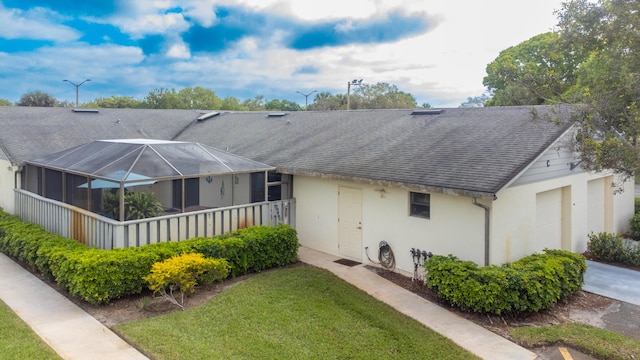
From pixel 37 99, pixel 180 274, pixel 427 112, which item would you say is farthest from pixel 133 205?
pixel 37 99

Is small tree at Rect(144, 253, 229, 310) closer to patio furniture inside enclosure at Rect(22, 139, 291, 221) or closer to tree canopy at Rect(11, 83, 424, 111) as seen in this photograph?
patio furniture inside enclosure at Rect(22, 139, 291, 221)

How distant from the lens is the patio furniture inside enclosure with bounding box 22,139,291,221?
33.3 feet

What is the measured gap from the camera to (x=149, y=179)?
9.90 meters

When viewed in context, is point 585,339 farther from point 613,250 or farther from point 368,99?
point 368,99

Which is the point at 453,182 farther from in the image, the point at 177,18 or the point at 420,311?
the point at 177,18

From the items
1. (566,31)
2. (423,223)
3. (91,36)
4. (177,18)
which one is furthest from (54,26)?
(566,31)

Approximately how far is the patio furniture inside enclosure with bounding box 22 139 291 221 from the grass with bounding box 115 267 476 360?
124 inches

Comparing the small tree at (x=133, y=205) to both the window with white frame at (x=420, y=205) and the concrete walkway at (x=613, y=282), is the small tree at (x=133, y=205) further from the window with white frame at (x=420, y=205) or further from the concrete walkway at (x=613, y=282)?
the concrete walkway at (x=613, y=282)

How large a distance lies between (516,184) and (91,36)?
23560mm

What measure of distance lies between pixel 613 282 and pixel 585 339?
3.87 meters

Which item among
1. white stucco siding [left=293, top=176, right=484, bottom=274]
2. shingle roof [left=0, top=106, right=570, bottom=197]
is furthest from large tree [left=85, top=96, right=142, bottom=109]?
white stucco siding [left=293, top=176, right=484, bottom=274]

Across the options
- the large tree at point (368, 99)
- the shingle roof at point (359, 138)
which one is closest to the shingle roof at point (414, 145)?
the shingle roof at point (359, 138)

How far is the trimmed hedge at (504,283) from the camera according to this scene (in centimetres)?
771

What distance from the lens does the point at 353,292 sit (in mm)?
8867
